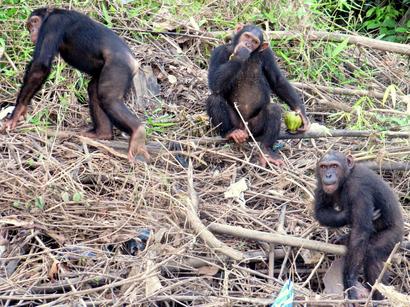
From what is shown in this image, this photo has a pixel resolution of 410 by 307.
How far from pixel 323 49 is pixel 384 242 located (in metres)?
3.92

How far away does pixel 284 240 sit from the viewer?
6.37 metres

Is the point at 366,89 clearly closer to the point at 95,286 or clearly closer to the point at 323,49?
the point at 323,49

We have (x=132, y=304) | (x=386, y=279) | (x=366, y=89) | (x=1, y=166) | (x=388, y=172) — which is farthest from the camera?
(x=366, y=89)

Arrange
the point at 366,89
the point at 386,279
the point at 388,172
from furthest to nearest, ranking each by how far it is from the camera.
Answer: the point at 366,89 → the point at 388,172 → the point at 386,279

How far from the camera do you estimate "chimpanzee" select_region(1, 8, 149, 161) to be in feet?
25.8

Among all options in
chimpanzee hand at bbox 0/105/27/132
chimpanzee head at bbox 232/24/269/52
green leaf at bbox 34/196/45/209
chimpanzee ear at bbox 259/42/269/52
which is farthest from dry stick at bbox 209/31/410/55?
green leaf at bbox 34/196/45/209

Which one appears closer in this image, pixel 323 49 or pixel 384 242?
pixel 384 242

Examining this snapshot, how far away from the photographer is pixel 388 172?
792cm

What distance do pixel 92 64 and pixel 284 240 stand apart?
289 centimetres

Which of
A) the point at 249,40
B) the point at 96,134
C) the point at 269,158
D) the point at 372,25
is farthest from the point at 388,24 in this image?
the point at 96,134

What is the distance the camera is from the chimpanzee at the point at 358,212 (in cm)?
638

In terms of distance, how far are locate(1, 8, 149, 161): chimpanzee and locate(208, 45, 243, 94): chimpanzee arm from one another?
2.64 feet

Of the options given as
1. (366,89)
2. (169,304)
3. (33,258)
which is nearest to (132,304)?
(169,304)

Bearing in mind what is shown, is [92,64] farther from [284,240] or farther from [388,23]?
[388,23]
